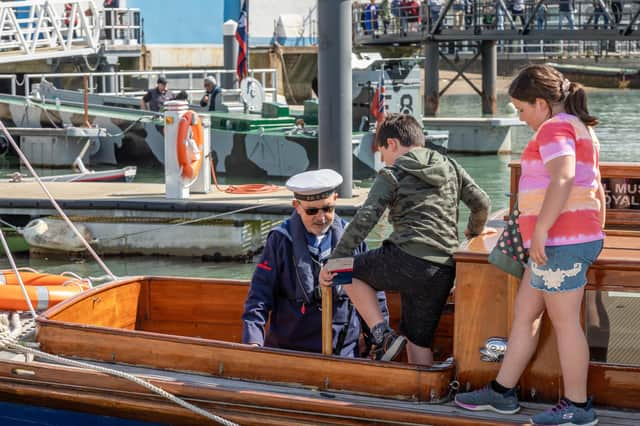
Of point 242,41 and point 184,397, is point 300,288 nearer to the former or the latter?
point 184,397

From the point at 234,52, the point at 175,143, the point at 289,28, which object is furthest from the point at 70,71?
the point at 175,143

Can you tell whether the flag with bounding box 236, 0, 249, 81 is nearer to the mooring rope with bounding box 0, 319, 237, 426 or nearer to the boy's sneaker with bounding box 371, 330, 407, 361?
the mooring rope with bounding box 0, 319, 237, 426

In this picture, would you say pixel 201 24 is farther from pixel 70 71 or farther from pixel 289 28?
pixel 70 71

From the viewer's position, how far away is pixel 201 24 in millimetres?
42312

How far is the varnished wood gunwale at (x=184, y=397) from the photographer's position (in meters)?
5.10

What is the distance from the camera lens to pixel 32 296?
23.5 ft

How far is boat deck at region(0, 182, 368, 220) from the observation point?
42.1 feet

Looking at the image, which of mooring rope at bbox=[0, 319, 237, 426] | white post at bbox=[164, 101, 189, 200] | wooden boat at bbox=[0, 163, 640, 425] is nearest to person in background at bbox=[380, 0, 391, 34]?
white post at bbox=[164, 101, 189, 200]

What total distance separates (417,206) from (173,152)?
8.29 m

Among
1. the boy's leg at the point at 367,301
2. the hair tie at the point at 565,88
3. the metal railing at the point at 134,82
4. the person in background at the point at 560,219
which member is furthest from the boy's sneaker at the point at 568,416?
the metal railing at the point at 134,82

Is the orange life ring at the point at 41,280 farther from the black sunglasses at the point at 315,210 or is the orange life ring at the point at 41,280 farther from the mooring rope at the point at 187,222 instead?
the mooring rope at the point at 187,222

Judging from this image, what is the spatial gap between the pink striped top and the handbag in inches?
6.5

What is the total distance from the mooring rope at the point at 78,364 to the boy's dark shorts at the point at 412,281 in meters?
0.93

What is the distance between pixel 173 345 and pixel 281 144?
14.8m
